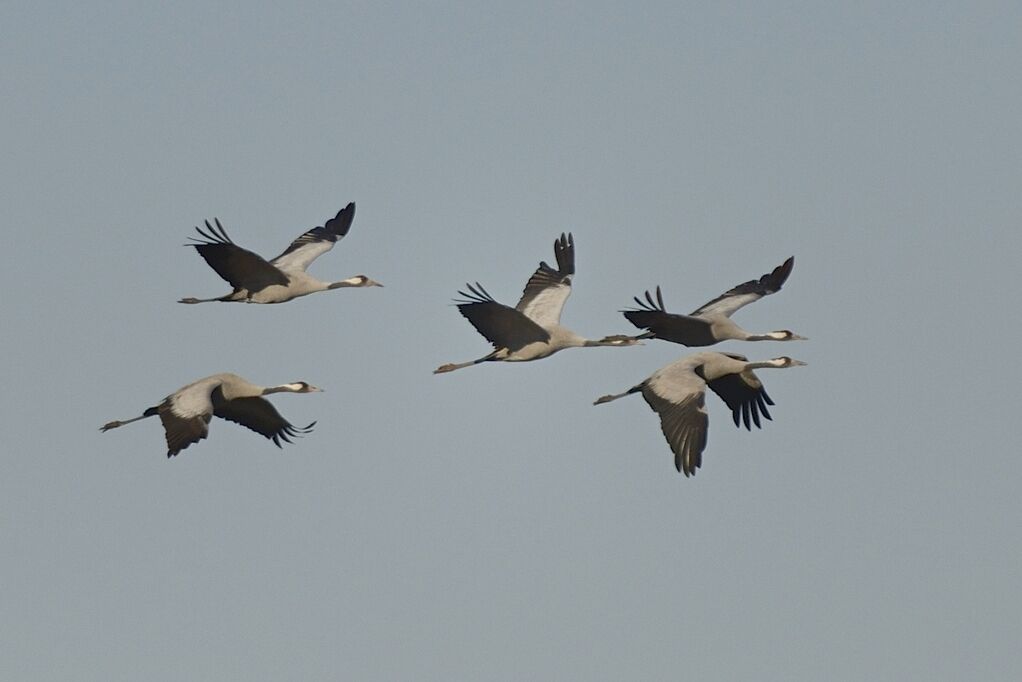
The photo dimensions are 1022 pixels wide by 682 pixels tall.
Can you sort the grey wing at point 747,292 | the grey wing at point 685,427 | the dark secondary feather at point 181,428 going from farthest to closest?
the grey wing at point 747,292 → the grey wing at point 685,427 → the dark secondary feather at point 181,428

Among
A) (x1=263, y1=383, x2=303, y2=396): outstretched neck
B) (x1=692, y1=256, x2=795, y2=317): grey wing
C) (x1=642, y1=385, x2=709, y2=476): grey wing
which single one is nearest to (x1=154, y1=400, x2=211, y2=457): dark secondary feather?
(x1=263, y1=383, x2=303, y2=396): outstretched neck

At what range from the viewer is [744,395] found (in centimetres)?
2331

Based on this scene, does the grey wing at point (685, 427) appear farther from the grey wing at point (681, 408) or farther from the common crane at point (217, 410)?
the common crane at point (217, 410)

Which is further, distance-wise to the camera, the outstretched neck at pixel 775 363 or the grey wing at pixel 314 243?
the grey wing at pixel 314 243

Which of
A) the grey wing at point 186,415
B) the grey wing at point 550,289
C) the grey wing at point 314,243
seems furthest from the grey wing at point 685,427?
the grey wing at point 314,243

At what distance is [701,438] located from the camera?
21.3 meters

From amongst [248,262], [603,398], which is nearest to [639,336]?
[603,398]

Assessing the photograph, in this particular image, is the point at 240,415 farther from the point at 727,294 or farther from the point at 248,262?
the point at 727,294

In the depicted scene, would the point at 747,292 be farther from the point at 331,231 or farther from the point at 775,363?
the point at 331,231

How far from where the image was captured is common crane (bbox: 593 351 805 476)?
2136cm

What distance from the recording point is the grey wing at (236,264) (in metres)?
22.6

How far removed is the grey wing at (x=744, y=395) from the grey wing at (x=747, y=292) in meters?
1.54

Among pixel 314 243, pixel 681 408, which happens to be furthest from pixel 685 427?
pixel 314 243

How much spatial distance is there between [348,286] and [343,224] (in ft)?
7.25
